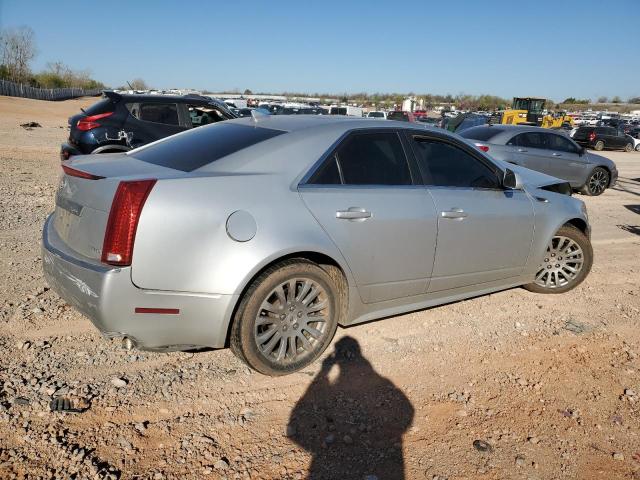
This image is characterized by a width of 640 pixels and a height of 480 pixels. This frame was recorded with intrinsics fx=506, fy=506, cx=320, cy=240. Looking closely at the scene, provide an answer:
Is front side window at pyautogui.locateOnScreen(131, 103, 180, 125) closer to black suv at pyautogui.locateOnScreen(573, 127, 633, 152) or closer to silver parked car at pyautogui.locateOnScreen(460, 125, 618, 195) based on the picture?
silver parked car at pyautogui.locateOnScreen(460, 125, 618, 195)

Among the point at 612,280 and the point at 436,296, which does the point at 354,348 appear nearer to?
the point at 436,296

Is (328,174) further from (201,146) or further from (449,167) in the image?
(449,167)

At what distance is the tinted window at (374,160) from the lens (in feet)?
11.5

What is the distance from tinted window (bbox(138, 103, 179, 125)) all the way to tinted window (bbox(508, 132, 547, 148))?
23.4ft

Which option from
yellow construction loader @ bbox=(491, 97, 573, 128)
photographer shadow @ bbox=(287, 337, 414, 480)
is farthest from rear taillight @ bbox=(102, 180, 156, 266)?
yellow construction loader @ bbox=(491, 97, 573, 128)

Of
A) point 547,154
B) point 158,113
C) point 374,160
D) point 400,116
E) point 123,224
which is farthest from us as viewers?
point 400,116

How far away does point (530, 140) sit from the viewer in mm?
11469

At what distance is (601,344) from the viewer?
13.2 feet

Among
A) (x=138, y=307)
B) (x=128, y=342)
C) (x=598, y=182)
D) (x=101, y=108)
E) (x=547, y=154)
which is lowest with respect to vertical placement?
(x=128, y=342)

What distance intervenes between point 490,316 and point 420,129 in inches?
69.0

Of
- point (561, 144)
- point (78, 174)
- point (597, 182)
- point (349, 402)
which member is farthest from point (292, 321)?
point (597, 182)

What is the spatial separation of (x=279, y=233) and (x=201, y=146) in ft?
3.24

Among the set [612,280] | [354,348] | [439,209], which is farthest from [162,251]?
[612,280]

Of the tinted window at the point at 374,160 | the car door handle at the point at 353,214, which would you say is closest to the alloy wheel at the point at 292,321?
the car door handle at the point at 353,214
